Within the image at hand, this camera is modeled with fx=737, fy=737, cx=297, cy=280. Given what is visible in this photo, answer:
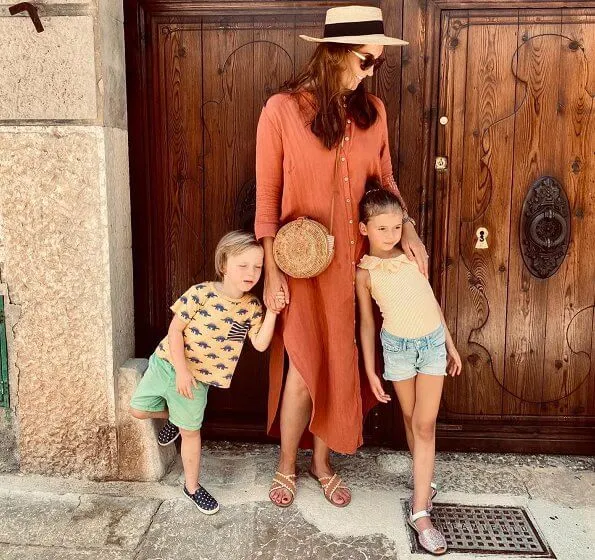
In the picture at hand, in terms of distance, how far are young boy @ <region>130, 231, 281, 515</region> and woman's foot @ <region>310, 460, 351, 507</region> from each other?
48 cm

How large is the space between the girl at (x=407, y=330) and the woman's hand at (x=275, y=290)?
1.00 feet

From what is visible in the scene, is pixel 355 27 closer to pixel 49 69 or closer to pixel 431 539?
pixel 49 69

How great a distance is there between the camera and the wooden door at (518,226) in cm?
340

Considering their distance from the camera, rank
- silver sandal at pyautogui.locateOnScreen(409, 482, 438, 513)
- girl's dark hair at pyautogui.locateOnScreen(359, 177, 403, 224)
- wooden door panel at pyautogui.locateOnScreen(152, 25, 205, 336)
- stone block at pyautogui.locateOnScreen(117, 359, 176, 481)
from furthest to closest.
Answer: wooden door panel at pyautogui.locateOnScreen(152, 25, 205, 336) → stone block at pyautogui.locateOnScreen(117, 359, 176, 481) → silver sandal at pyautogui.locateOnScreen(409, 482, 438, 513) → girl's dark hair at pyautogui.locateOnScreen(359, 177, 403, 224)

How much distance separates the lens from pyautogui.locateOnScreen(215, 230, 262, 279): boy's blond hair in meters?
2.93

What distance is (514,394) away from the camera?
12.2ft

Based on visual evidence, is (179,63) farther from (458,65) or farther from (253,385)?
(253,385)

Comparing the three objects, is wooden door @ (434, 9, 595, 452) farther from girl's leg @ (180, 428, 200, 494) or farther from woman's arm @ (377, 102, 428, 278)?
girl's leg @ (180, 428, 200, 494)

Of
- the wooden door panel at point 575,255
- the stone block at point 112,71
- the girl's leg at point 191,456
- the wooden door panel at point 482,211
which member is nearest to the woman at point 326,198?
the girl's leg at point 191,456

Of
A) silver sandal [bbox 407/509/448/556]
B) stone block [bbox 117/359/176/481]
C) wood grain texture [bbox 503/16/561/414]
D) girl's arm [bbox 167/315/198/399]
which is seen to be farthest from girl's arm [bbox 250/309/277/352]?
wood grain texture [bbox 503/16/561/414]

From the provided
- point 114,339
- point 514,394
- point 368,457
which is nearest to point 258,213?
point 114,339

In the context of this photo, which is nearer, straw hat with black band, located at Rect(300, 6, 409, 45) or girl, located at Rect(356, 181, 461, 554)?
straw hat with black band, located at Rect(300, 6, 409, 45)

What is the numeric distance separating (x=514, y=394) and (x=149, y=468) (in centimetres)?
182

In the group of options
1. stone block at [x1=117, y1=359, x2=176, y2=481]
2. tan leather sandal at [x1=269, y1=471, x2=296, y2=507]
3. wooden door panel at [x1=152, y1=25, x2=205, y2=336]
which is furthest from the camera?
wooden door panel at [x1=152, y1=25, x2=205, y2=336]
